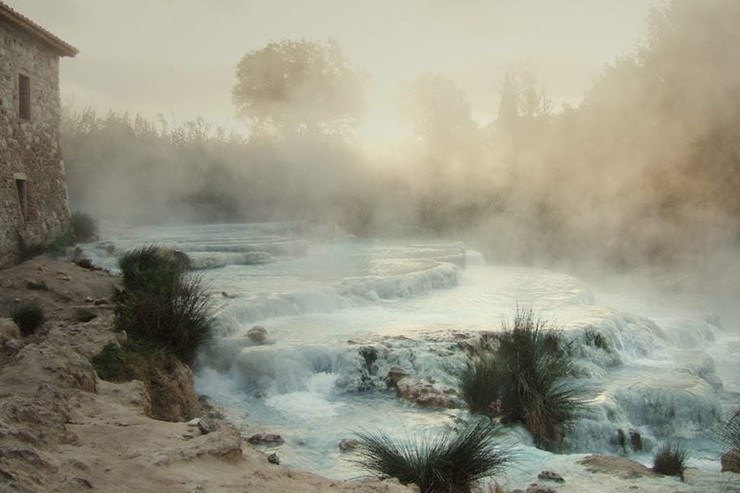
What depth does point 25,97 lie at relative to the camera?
1087 centimetres

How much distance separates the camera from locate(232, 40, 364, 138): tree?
102ft

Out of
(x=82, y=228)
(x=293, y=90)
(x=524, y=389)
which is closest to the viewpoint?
(x=524, y=389)

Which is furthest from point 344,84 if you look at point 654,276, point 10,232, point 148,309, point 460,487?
point 460,487

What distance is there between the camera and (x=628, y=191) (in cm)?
1736

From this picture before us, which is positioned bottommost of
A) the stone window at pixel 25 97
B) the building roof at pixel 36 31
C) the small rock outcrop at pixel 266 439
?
the small rock outcrop at pixel 266 439

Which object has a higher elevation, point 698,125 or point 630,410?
point 698,125

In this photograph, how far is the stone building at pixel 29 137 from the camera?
9.95 m

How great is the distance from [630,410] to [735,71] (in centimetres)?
A: 1303

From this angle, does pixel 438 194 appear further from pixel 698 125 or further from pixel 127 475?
pixel 127 475

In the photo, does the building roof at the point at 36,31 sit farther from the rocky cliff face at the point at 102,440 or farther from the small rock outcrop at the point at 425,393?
the small rock outcrop at the point at 425,393

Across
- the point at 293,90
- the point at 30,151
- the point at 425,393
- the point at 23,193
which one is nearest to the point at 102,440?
the point at 425,393

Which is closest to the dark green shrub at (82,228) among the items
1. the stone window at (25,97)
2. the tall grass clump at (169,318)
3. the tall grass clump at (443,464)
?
the stone window at (25,97)

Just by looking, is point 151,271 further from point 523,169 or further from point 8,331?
point 523,169

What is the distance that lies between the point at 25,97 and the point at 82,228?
339 cm
